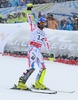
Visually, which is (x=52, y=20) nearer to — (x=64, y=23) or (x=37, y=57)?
(x=64, y=23)

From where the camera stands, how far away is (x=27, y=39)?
1556 centimetres

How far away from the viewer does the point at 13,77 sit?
1108 centimetres

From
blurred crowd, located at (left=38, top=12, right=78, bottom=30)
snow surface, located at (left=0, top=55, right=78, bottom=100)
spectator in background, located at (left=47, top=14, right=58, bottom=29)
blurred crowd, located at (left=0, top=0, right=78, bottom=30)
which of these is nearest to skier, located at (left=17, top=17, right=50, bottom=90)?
snow surface, located at (left=0, top=55, right=78, bottom=100)

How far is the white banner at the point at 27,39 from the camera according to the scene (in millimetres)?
14203

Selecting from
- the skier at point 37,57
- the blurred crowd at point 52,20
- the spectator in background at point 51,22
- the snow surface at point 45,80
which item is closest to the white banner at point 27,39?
the snow surface at point 45,80

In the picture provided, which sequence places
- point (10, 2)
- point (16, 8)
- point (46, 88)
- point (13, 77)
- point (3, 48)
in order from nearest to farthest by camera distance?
point (46, 88) < point (13, 77) < point (3, 48) < point (16, 8) < point (10, 2)

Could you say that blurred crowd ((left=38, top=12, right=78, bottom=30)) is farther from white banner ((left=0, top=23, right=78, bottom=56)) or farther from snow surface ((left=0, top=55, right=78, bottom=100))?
snow surface ((left=0, top=55, right=78, bottom=100))

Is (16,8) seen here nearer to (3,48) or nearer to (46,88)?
(3,48)

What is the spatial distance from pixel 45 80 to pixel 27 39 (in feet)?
16.5

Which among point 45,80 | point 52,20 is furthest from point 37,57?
point 52,20

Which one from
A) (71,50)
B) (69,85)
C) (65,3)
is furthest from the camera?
(65,3)

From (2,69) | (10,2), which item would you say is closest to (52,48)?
(2,69)

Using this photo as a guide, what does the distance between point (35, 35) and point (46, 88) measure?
1.21 metres

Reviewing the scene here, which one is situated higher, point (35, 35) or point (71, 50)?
point (35, 35)
